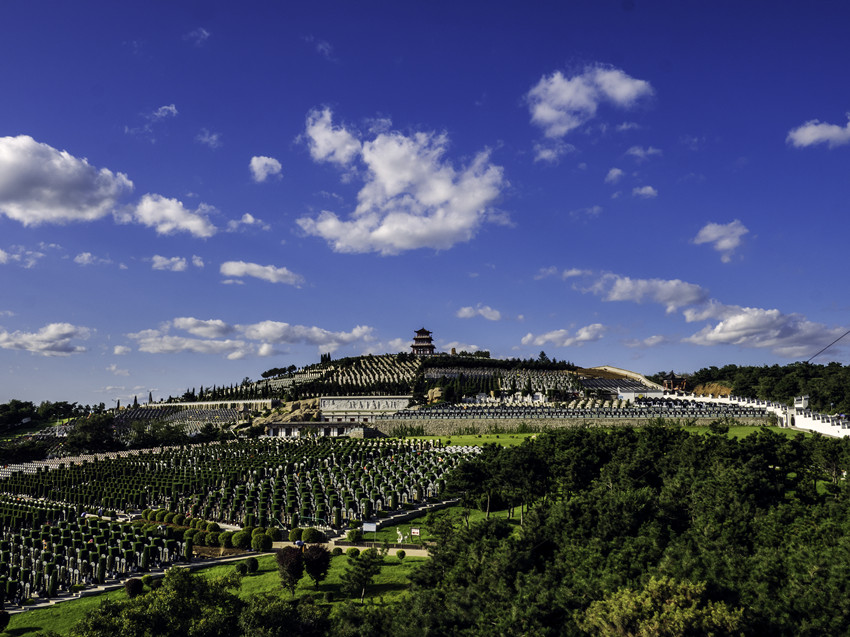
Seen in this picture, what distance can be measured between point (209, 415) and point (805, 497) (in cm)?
11174

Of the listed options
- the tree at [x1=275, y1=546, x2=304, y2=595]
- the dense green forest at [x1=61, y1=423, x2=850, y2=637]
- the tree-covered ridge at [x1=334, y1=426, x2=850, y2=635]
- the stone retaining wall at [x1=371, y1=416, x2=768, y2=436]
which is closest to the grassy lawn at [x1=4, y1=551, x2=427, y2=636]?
the tree at [x1=275, y1=546, x2=304, y2=595]

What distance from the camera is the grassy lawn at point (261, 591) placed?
2530 centimetres

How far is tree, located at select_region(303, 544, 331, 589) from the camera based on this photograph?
87.2 ft

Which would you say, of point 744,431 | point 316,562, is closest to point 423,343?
point 744,431

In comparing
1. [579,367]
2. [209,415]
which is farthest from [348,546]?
[579,367]

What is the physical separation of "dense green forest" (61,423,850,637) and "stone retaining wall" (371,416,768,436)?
3511cm

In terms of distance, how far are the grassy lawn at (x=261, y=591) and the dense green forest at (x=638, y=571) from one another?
2.03 m

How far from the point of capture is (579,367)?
158 meters

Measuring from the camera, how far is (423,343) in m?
176

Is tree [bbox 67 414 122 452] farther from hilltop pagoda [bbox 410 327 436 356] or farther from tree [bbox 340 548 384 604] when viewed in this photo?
hilltop pagoda [bbox 410 327 436 356]

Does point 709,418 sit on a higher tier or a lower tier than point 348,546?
higher

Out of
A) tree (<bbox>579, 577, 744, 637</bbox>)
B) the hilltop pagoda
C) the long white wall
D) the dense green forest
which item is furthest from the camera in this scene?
the hilltop pagoda

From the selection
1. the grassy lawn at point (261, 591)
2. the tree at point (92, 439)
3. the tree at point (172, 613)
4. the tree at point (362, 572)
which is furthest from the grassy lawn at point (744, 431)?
the tree at point (92, 439)

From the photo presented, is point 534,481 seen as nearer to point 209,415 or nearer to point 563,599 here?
point 563,599
